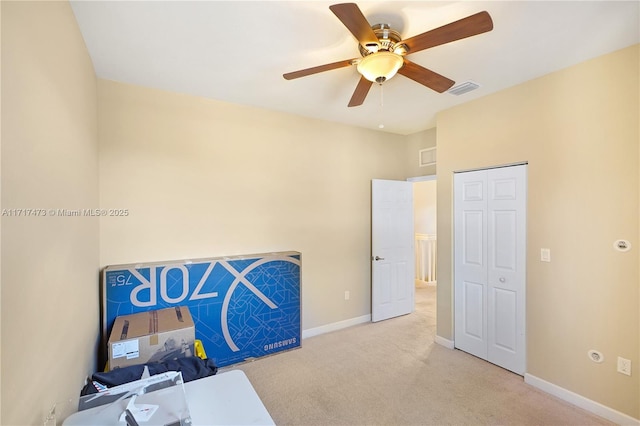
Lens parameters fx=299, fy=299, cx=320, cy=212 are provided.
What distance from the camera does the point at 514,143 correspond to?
9.25 ft

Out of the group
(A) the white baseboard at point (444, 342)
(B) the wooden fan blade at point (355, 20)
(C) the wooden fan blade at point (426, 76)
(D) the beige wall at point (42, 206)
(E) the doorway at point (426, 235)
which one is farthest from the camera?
(E) the doorway at point (426, 235)

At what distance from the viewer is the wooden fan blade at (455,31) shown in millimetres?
1438

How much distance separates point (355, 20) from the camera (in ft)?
4.99

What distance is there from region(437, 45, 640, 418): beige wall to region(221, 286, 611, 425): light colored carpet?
37 centimetres

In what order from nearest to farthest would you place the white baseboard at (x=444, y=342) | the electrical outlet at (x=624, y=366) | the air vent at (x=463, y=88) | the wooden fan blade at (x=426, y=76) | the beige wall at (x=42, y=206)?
the beige wall at (x=42, y=206) → the wooden fan blade at (x=426, y=76) → the electrical outlet at (x=624, y=366) → the air vent at (x=463, y=88) → the white baseboard at (x=444, y=342)

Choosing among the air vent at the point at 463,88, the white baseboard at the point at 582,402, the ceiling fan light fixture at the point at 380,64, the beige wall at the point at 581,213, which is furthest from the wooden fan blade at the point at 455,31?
the white baseboard at the point at 582,402

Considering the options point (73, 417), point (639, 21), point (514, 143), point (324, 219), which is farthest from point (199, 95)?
point (639, 21)

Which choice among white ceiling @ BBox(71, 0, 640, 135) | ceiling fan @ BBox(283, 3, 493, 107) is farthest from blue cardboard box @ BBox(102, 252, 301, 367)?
ceiling fan @ BBox(283, 3, 493, 107)

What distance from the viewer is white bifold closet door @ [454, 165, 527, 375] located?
2.81 metres

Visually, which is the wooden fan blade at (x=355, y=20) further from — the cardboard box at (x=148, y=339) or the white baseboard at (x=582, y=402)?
the white baseboard at (x=582, y=402)

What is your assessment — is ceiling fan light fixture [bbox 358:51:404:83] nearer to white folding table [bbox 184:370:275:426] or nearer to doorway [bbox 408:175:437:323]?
white folding table [bbox 184:370:275:426]

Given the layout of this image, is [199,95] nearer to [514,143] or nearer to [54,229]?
[54,229]

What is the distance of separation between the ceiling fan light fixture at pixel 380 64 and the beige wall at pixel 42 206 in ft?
5.21

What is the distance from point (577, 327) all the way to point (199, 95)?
398 centimetres
